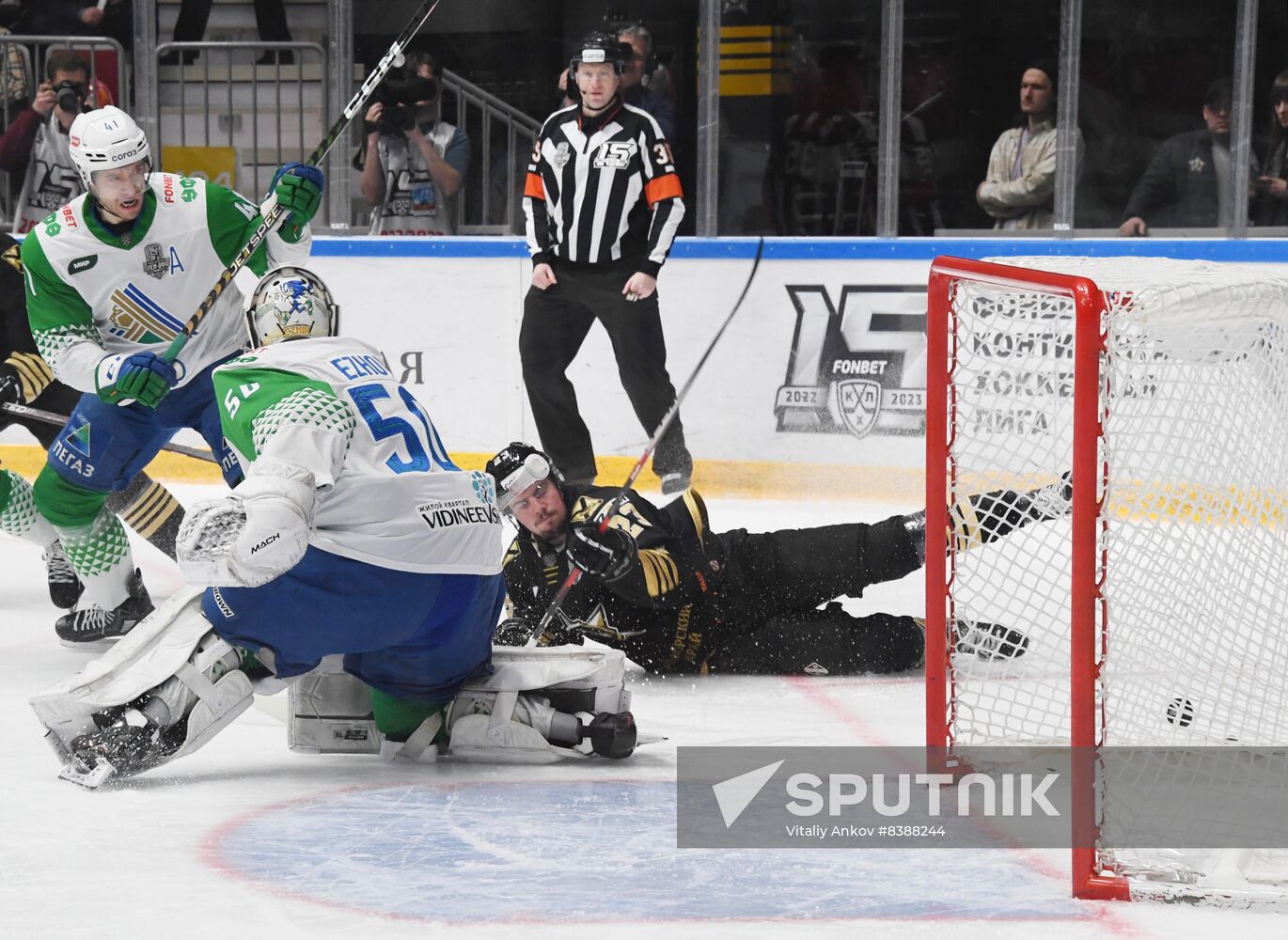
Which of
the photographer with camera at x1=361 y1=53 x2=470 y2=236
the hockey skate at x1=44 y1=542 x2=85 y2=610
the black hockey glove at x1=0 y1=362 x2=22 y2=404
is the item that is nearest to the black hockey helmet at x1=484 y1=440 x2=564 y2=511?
the hockey skate at x1=44 y1=542 x2=85 y2=610

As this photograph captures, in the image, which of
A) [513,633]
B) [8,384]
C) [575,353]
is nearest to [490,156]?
[575,353]

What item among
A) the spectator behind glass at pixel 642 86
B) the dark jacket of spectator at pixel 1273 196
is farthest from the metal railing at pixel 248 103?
the dark jacket of spectator at pixel 1273 196

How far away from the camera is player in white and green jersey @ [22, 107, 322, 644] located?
3828mm

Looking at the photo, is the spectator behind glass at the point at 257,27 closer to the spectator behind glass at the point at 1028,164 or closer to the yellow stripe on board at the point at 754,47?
the yellow stripe on board at the point at 754,47

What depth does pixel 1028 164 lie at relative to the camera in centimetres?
608

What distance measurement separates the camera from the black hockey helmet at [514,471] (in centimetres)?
321

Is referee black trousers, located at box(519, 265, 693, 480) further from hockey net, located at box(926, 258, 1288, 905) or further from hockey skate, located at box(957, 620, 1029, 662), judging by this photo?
hockey net, located at box(926, 258, 1288, 905)

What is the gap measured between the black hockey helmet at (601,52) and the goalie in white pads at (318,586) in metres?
3.30

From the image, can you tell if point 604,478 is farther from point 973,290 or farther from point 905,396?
point 973,290

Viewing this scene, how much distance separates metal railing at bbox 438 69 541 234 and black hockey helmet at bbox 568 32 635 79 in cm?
31

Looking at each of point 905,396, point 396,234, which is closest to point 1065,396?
point 905,396

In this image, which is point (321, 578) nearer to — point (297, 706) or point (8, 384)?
point (297, 706)

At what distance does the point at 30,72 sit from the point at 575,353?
2.46 metres

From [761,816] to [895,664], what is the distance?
1.14 m
